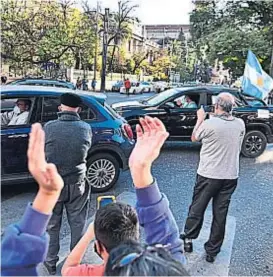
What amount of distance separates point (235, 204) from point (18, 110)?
11.0 feet

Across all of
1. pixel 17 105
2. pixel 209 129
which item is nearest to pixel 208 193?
pixel 209 129

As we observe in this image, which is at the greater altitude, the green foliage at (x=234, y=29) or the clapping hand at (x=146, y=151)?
the green foliage at (x=234, y=29)

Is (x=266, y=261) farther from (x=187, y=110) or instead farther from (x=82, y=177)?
(x=187, y=110)

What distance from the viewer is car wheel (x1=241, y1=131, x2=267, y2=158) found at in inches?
388

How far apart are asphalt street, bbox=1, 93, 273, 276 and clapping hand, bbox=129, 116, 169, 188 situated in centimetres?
256

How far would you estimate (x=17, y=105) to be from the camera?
229 inches

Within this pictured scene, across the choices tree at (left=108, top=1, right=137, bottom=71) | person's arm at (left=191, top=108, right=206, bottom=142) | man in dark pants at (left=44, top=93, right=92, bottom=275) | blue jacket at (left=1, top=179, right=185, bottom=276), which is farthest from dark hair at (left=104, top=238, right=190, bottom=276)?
tree at (left=108, top=1, right=137, bottom=71)

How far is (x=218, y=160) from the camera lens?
161 inches

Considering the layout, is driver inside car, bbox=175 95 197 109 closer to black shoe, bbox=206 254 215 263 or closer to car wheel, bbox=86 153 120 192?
car wheel, bbox=86 153 120 192

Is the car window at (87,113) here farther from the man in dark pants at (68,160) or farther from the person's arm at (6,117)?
the man in dark pants at (68,160)

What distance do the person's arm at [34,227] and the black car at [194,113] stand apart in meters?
8.17

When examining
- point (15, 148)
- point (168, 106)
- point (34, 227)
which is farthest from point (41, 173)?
point (168, 106)

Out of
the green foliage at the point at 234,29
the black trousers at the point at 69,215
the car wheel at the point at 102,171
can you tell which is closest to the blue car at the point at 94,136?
the car wheel at the point at 102,171

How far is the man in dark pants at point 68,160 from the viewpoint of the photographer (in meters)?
3.64
